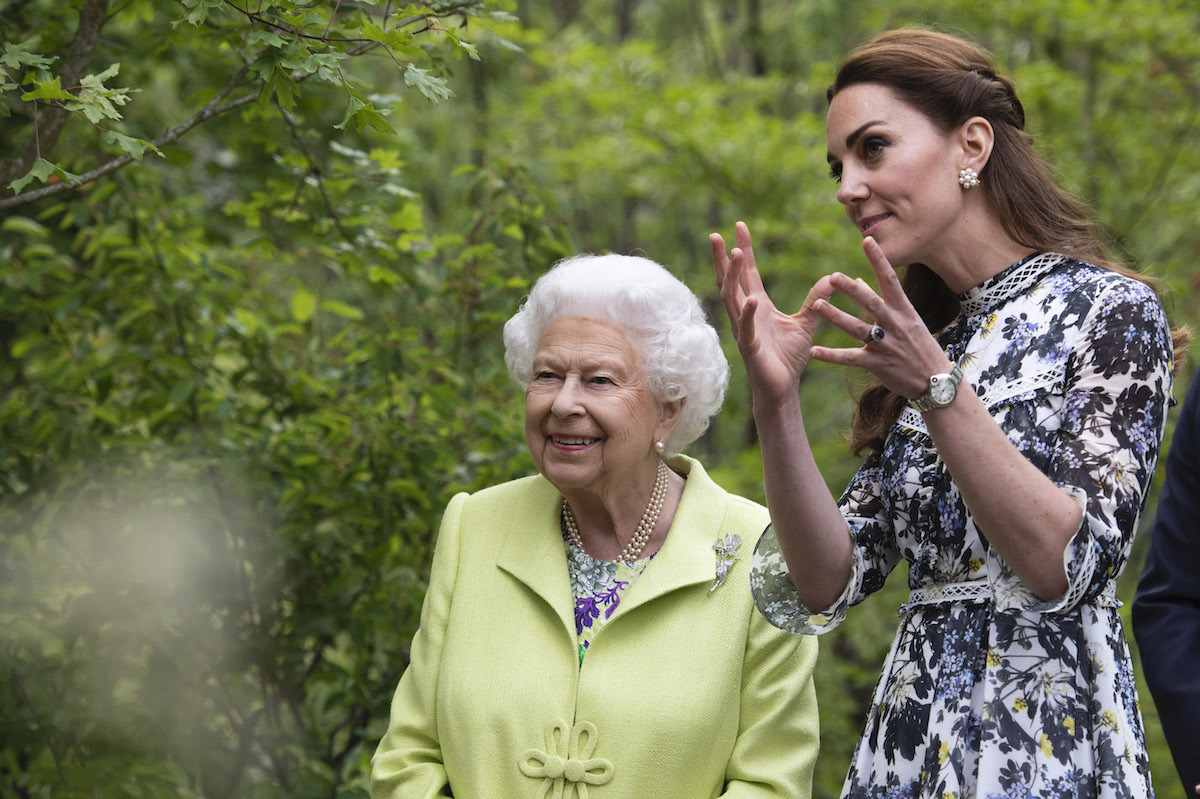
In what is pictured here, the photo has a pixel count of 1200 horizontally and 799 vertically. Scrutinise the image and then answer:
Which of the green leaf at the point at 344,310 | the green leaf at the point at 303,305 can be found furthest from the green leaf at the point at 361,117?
the green leaf at the point at 303,305

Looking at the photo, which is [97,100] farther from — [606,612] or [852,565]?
[852,565]

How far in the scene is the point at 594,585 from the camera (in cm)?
256

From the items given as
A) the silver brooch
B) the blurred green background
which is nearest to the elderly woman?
the silver brooch

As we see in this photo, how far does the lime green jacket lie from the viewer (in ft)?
7.64

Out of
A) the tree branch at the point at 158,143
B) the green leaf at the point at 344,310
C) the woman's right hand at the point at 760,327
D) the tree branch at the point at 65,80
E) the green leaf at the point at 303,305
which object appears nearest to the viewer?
the woman's right hand at the point at 760,327

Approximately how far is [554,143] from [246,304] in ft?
16.7

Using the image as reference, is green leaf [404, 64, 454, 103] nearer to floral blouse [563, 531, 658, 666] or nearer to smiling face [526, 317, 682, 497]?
smiling face [526, 317, 682, 497]

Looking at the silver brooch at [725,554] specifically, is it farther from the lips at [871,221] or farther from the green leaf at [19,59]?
the green leaf at [19,59]

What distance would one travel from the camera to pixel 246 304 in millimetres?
4082

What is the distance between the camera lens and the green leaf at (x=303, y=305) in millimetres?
3826

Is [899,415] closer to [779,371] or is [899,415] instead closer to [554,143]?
[779,371]

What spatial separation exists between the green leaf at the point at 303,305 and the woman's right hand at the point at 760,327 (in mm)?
2293

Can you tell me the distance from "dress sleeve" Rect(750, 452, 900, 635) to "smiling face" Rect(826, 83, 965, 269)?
43 cm

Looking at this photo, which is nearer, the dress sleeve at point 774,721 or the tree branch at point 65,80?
the dress sleeve at point 774,721
